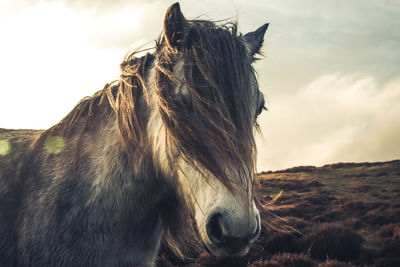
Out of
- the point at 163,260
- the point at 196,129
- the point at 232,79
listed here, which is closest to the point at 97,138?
the point at 196,129

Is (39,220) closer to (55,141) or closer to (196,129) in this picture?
(55,141)

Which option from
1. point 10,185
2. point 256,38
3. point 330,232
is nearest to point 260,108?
point 256,38

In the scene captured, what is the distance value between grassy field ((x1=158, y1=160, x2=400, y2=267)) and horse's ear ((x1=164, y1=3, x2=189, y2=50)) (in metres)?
1.56

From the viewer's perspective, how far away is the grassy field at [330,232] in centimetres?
595

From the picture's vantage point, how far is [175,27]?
1785mm

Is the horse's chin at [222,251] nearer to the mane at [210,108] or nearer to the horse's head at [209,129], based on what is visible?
the horse's head at [209,129]

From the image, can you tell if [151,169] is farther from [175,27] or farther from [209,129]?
[175,27]

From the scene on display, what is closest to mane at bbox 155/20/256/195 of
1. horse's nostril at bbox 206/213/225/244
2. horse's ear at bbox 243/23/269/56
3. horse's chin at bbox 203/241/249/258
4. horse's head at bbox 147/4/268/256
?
horse's head at bbox 147/4/268/256

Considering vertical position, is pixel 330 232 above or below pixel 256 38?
A: below

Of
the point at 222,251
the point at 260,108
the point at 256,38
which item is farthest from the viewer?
the point at 256,38

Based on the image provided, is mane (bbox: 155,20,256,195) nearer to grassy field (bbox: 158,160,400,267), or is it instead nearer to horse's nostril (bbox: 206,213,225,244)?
horse's nostril (bbox: 206,213,225,244)

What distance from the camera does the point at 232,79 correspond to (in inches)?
66.8

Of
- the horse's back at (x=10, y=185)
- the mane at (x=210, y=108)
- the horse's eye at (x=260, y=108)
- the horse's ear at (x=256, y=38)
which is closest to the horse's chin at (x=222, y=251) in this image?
the mane at (x=210, y=108)

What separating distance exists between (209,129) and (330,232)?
7.76 m
